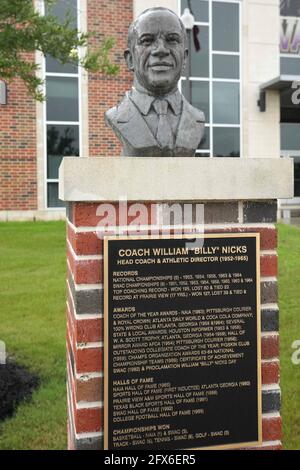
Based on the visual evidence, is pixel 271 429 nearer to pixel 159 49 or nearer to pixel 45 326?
pixel 159 49

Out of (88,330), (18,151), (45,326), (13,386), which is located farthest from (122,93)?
(88,330)

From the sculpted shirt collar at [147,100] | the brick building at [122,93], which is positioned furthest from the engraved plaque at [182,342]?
the brick building at [122,93]

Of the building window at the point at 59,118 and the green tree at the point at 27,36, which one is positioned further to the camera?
the building window at the point at 59,118

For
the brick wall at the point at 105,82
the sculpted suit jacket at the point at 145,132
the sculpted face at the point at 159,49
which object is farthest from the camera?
the brick wall at the point at 105,82

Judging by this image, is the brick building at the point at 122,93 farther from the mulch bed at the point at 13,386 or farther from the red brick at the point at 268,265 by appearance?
the red brick at the point at 268,265

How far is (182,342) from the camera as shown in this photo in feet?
9.19

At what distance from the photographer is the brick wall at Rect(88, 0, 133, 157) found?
46.1ft

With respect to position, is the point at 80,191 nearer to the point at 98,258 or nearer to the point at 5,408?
the point at 98,258

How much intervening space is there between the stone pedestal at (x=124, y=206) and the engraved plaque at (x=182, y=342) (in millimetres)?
67

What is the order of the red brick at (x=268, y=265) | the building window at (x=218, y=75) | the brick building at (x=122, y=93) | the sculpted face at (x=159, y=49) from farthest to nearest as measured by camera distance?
1. the building window at (x=218, y=75)
2. the brick building at (x=122, y=93)
3. the sculpted face at (x=159, y=49)
4. the red brick at (x=268, y=265)

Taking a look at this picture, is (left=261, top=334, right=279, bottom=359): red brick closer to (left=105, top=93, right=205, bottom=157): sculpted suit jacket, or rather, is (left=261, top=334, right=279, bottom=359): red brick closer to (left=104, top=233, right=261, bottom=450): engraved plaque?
(left=104, top=233, right=261, bottom=450): engraved plaque

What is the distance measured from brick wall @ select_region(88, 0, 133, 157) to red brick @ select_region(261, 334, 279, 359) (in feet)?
38.4

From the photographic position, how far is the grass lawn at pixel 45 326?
3.86 metres

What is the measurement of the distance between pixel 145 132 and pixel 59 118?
1148cm
